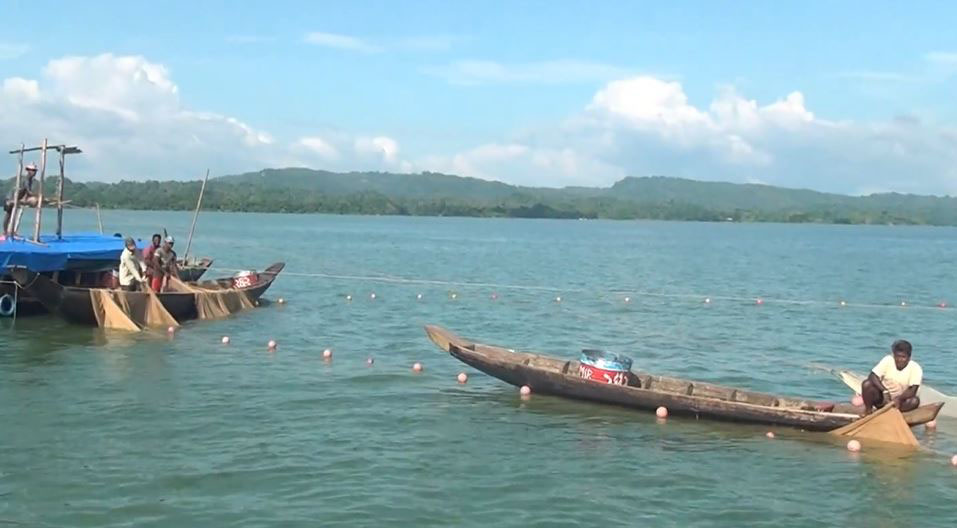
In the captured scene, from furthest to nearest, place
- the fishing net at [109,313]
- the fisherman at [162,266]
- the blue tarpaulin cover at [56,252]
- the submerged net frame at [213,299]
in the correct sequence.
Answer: the submerged net frame at [213,299] < the fisherman at [162,266] < the blue tarpaulin cover at [56,252] < the fishing net at [109,313]

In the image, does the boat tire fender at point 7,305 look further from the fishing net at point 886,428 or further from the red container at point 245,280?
the fishing net at point 886,428

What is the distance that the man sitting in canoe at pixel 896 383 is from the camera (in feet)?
52.2

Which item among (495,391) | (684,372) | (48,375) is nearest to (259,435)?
(495,391)

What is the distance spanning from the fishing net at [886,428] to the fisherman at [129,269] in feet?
60.0

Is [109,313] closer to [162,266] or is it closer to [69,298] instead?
[69,298]

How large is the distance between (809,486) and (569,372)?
19.9 feet

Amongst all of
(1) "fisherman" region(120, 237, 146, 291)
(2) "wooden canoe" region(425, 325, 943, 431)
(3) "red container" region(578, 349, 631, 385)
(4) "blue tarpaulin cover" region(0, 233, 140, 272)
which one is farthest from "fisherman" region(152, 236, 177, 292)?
(3) "red container" region(578, 349, 631, 385)

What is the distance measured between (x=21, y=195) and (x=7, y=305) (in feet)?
12.1

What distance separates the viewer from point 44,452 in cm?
1438

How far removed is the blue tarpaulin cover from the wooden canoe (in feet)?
41.0

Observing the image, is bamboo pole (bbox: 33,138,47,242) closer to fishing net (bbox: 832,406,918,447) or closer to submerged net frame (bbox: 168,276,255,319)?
submerged net frame (bbox: 168,276,255,319)

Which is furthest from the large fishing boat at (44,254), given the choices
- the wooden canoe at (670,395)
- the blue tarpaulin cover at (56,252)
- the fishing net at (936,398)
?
the fishing net at (936,398)

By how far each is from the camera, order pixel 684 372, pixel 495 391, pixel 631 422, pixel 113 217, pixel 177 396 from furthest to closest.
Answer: pixel 113 217, pixel 684 372, pixel 495 391, pixel 177 396, pixel 631 422

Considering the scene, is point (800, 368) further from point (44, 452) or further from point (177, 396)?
point (44, 452)
